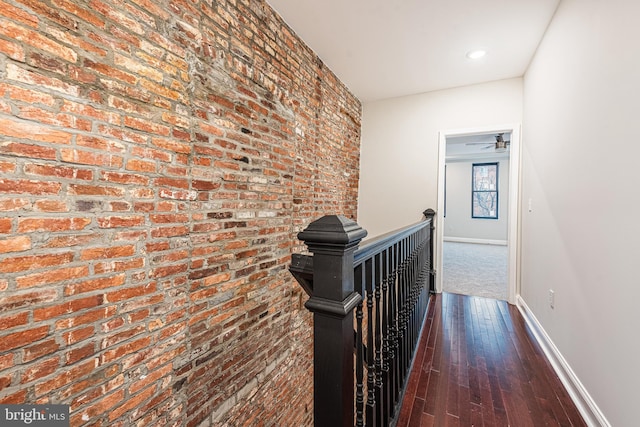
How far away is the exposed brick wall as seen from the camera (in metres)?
1.09

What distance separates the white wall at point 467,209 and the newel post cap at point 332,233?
9.02 m

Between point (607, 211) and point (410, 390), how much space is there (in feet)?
4.75

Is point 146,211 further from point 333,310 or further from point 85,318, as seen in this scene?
point 333,310

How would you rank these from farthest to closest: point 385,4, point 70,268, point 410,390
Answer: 1. point 385,4
2. point 410,390
3. point 70,268

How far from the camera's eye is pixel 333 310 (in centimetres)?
77

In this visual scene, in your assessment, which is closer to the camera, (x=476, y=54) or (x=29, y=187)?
(x=29, y=187)

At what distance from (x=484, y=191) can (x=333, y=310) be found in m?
9.34

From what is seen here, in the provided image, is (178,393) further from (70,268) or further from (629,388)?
(629,388)

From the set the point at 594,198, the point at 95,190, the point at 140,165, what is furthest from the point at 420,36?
the point at 95,190

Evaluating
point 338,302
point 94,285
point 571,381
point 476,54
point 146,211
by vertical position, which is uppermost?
point 476,54

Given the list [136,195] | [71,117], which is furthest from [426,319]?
[71,117]

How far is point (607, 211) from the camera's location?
138 cm

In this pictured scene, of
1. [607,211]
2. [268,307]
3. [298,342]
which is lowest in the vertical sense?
[298,342]

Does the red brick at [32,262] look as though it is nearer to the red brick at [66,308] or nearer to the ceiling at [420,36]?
the red brick at [66,308]
